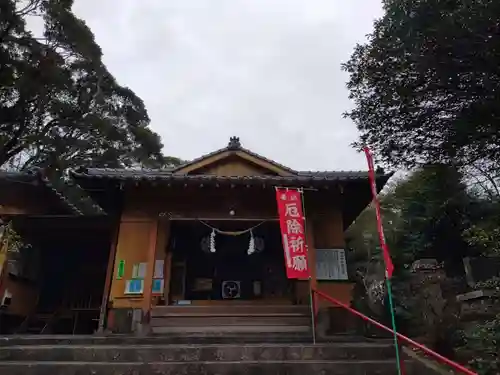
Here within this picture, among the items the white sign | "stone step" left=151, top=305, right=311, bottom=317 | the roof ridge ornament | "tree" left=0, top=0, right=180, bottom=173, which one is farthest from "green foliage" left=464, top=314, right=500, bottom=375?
"tree" left=0, top=0, right=180, bottom=173

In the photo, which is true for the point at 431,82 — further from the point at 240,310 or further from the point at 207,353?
the point at 207,353

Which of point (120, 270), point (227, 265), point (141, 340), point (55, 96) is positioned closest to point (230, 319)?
point (141, 340)

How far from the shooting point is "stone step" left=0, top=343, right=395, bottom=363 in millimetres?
6762

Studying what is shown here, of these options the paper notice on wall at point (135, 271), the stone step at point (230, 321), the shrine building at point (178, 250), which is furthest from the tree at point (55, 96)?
the stone step at point (230, 321)

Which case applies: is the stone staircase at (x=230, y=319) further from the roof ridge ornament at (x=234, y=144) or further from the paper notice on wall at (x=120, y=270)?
the roof ridge ornament at (x=234, y=144)

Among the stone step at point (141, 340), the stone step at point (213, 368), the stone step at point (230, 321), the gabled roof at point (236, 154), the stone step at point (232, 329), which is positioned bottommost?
the stone step at point (213, 368)

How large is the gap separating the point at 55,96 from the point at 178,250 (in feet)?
38.1

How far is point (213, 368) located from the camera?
6.32 meters

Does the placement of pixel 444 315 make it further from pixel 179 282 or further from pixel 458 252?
pixel 179 282

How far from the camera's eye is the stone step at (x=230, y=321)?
384 inches

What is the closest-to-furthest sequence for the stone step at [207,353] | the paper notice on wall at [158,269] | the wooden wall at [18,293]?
the stone step at [207,353], the paper notice on wall at [158,269], the wooden wall at [18,293]

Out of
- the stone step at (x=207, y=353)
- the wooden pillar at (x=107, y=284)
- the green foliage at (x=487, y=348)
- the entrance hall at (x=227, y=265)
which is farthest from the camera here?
the entrance hall at (x=227, y=265)

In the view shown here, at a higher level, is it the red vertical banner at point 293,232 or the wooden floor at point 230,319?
the red vertical banner at point 293,232

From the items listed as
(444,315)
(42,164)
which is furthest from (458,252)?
(42,164)
